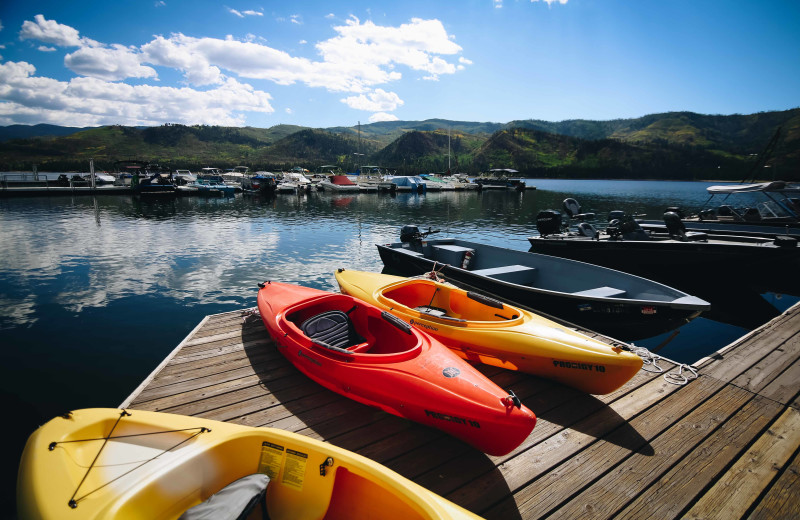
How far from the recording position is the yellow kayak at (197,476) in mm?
2447

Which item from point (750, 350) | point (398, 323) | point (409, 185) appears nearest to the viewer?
point (398, 323)

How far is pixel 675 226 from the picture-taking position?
520 inches

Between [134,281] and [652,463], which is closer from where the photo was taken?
[652,463]

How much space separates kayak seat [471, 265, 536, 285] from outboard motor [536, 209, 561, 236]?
647 cm

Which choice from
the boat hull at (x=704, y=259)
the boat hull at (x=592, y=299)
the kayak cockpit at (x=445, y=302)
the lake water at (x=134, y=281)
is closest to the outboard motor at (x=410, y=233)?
the boat hull at (x=592, y=299)

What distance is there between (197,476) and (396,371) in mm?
2275

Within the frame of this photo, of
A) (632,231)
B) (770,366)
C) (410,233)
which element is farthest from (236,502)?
(632,231)

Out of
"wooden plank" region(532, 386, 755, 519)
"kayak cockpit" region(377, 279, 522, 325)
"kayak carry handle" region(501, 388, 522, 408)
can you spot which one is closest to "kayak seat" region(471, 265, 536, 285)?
"kayak cockpit" region(377, 279, 522, 325)

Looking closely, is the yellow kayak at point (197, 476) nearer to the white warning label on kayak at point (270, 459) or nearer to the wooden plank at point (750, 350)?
the white warning label on kayak at point (270, 459)

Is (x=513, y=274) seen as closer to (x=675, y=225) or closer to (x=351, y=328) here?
(x=351, y=328)

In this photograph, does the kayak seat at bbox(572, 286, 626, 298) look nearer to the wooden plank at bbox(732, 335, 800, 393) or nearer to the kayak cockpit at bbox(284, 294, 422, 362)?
the wooden plank at bbox(732, 335, 800, 393)

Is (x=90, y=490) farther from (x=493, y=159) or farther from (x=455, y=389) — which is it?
(x=493, y=159)

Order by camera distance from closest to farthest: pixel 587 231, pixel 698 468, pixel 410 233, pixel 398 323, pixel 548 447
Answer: pixel 698 468 < pixel 548 447 < pixel 398 323 < pixel 410 233 < pixel 587 231

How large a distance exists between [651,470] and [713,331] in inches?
354
